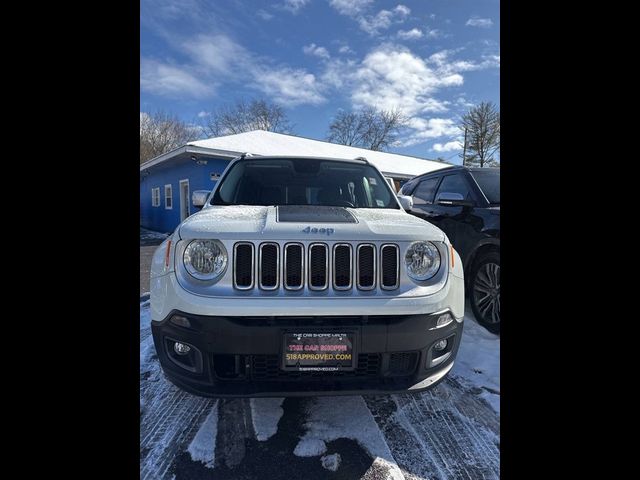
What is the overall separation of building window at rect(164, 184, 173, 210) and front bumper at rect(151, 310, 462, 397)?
16235 mm

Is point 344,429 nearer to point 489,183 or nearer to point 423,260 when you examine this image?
point 423,260

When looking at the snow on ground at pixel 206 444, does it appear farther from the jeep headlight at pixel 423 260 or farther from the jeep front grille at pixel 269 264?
the jeep headlight at pixel 423 260

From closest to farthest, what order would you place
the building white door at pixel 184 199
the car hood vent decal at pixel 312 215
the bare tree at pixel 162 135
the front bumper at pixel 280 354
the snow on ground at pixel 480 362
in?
the front bumper at pixel 280 354, the car hood vent decal at pixel 312 215, the snow on ground at pixel 480 362, the building white door at pixel 184 199, the bare tree at pixel 162 135

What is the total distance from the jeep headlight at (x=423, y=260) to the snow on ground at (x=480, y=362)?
1300 mm

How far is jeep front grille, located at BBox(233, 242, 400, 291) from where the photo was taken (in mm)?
1757

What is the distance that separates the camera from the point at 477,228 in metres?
3.82

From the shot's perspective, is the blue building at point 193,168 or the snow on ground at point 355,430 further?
the blue building at point 193,168

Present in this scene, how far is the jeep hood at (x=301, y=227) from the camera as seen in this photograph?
1.77 meters

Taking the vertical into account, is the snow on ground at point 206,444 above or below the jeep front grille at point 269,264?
below

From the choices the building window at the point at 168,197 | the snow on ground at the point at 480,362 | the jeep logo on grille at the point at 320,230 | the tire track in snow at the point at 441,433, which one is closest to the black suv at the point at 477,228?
the snow on ground at the point at 480,362

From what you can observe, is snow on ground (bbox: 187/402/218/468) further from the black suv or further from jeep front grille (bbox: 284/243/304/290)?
the black suv

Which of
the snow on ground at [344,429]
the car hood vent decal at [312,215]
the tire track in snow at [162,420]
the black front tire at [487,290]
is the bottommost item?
the tire track in snow at [162,420]
